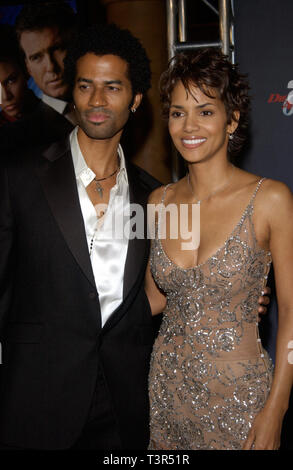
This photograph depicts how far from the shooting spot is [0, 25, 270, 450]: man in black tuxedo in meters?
2.10

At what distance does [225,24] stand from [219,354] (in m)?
2.08

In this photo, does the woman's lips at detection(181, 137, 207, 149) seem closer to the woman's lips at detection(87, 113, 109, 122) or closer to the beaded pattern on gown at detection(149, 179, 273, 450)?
the beaded pattern on gown at detection(149, 179, 273, 450)

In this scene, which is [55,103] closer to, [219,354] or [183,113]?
[183,113]

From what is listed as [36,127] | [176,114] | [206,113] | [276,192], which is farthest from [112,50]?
[36,127]

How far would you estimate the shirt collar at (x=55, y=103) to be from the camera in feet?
14.9

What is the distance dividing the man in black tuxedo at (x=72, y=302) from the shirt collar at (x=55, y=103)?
2249 mm

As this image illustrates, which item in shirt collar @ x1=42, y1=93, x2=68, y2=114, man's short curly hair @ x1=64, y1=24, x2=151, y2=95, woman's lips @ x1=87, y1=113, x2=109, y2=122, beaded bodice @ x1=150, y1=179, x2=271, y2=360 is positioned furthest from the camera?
shirt collar @ x1=42, y1=93, x2=68, y2=114

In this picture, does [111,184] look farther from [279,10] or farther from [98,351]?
[279,10]

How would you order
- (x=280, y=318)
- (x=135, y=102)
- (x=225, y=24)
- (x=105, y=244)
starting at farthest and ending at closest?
(x=225, y=24), (x=135, y=102), (x=105, y=244), (x=280, y=318)

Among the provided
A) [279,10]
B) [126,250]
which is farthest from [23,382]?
[279,10]

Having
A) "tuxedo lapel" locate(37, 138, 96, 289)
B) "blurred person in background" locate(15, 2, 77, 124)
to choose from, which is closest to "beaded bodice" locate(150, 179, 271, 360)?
"tuxedo lapel" locate(37, 138, 96, 289)

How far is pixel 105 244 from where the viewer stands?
7.32 feet

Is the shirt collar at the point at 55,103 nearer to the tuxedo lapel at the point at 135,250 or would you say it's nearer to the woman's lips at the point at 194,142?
the tuxedo lapel at the point at 135,250

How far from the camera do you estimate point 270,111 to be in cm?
321
